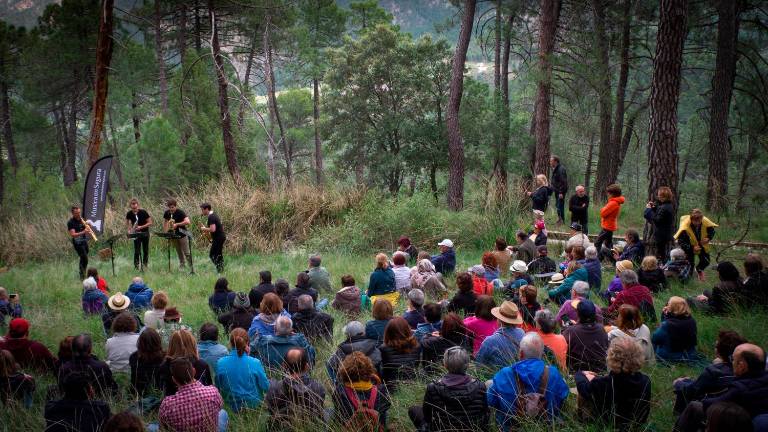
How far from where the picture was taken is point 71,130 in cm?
2980

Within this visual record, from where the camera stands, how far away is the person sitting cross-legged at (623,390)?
161 inches

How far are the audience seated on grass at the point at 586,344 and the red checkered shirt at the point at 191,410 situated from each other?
3229 mm

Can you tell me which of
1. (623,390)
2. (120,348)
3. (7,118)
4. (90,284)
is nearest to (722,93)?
(623,390)

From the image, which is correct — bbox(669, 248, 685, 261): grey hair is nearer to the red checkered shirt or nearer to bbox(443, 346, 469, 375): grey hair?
bbox(443, 346, 469, 375): grey hair

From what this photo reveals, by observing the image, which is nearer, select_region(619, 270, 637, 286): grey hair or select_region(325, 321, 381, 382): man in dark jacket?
select_region(325, 321, 381, 382): man in dark jacket

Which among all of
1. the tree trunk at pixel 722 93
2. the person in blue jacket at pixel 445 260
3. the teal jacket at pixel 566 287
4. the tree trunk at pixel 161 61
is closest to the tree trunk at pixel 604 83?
the tree trunk at pixel 722 93

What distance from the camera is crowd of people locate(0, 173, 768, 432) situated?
13.6ft

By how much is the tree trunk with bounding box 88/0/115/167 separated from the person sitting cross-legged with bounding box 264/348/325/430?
11245 mm

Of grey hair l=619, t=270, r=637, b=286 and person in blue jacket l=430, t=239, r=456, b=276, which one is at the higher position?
grey hair l=619, t=270, r=637, b=286

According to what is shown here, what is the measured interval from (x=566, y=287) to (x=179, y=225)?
7.39 m

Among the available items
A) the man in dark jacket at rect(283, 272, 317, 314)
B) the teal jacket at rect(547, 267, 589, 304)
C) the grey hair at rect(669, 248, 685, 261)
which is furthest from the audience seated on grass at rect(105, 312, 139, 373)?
the grey hair at rect(669, 248, 685, 261)

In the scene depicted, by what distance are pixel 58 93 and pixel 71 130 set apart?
3760 millimetres

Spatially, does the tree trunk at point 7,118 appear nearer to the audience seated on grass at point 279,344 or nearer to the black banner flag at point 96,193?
the black banner flag at point 96,193

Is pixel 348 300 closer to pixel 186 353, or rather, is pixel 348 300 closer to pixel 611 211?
pixel 186 353
